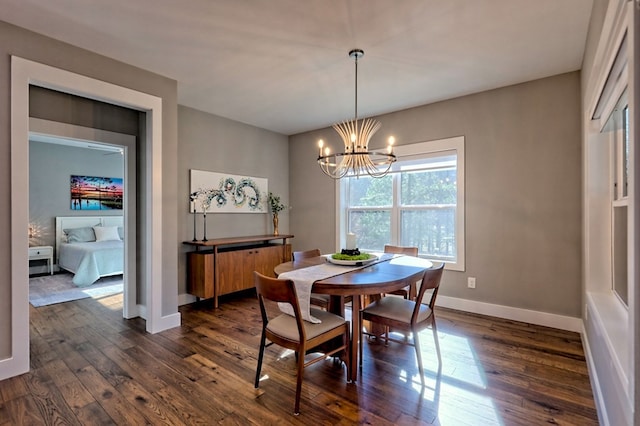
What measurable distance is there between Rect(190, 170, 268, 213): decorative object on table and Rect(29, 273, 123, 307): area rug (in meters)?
2.11

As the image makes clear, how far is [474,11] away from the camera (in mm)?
2246

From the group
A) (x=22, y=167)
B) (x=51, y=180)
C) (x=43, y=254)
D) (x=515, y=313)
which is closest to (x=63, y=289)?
(x=43, y=254)

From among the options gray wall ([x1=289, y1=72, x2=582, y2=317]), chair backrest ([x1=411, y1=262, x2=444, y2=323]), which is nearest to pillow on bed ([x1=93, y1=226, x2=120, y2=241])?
gray wall ([x1=289, y1=72, x2=582, y2=317])

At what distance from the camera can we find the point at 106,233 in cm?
685

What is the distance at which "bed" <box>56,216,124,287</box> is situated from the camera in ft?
17.5

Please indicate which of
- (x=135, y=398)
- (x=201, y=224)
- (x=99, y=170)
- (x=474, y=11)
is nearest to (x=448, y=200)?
(x=474, y=11)

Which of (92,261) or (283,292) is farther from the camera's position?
(92,261)

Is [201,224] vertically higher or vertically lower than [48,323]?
higher

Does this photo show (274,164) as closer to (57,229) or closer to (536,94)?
(536,94)

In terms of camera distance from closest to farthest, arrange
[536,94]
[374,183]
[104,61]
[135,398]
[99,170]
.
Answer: [135,398] → [104,61] → [536,94] → [374,183] → [99,170]

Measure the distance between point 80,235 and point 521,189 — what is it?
25.8 feet

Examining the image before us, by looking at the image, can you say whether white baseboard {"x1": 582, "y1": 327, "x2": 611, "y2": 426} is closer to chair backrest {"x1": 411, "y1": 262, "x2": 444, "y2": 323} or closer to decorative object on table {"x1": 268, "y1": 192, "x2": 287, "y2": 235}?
chair backrest {"x1": 411, "y1": 262, "x2": 444, "y2": 323}

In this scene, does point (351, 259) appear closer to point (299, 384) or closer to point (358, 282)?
point (358, 282)

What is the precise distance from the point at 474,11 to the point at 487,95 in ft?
5.44
